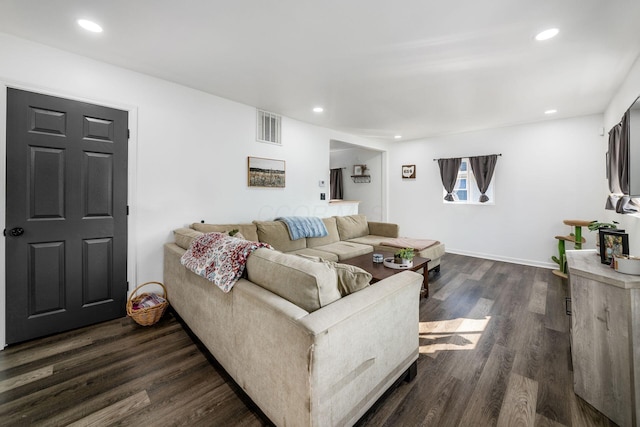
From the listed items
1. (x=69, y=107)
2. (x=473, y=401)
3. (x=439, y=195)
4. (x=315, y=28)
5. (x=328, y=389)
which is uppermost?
(x=315, y=28)

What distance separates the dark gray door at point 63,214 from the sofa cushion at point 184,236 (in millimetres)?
476

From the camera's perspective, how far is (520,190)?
4703 mm

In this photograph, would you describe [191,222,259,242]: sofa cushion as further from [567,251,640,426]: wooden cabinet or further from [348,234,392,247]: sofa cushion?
[567,251,640,426]: wooden cabinet

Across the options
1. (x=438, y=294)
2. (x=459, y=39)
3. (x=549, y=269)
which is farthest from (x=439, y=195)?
(x=459, y=39)

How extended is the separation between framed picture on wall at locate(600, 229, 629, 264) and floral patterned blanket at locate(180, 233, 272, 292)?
85.3 inches

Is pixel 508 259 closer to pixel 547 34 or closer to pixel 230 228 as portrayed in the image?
pixel 547 34

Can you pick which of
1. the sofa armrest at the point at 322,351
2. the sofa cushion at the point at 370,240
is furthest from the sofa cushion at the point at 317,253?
the sofa armrest at the point at 322,351

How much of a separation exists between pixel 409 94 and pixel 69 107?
3.50 meters

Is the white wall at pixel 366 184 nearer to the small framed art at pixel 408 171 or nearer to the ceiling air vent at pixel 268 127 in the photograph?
the small framed art at pixel 408 171

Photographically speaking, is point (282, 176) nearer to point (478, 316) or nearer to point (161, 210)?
point (161, 210)

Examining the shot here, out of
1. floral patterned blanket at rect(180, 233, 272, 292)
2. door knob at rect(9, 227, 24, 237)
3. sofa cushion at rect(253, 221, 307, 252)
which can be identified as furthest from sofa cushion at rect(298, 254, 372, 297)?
door knob at rect(9, 227, 24, 237)

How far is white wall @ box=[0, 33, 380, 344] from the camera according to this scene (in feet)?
7.40

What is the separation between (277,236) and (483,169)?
4024 millimetres

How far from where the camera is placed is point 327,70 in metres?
2.68
